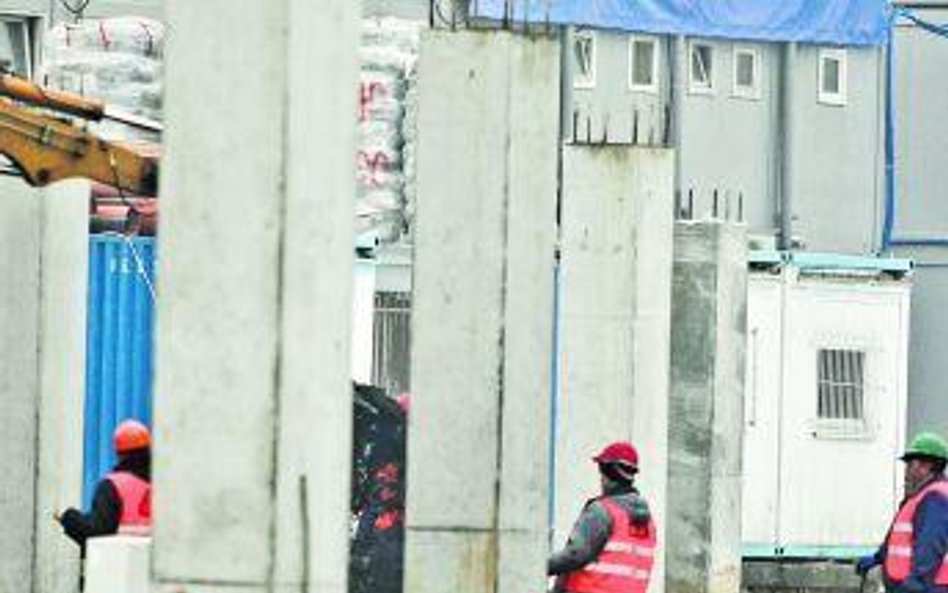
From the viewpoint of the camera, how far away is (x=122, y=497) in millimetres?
20781

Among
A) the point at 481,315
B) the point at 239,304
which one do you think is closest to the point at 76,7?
the point at 481,315

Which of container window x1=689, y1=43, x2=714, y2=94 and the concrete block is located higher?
container window x1=689, y1=43, x2=714, y2=94

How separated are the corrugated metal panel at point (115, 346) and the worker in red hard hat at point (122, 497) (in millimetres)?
5647

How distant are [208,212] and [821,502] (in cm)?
2137

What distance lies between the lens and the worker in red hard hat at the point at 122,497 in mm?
20656

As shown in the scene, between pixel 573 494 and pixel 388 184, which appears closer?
pixel 573 494

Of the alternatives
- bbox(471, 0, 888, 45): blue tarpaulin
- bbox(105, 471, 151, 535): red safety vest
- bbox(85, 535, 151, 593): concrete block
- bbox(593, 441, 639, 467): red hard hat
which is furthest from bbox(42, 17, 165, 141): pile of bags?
bbox(85, 535, 151, 593): concrete block

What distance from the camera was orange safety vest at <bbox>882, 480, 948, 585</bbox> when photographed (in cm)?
2147

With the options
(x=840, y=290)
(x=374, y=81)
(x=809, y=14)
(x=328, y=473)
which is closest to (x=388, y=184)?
(x=374, y=81)

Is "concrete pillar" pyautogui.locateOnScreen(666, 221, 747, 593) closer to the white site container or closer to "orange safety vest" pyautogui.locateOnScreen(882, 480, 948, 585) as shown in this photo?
the white site container

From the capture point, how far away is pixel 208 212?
1407 centimetres

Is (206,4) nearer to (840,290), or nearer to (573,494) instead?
(573,494)

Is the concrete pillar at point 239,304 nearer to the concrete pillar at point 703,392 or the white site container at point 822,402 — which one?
the concrete pillar at point 703,392

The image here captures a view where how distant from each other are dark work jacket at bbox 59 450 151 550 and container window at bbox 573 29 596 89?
69.0ft
